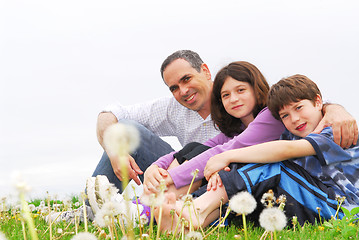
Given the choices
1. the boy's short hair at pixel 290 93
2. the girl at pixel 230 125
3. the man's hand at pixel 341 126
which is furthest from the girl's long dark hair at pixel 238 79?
the man's hand at pixel 341 126

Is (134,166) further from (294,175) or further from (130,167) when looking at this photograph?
(294,175)

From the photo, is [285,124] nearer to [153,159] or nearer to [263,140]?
[263,140]

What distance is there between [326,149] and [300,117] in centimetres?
44

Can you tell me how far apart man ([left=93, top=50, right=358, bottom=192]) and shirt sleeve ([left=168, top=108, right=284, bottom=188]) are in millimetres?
1267

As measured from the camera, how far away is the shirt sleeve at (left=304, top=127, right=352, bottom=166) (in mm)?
3084

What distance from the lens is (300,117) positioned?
346cm

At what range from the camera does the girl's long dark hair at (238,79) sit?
4.03m

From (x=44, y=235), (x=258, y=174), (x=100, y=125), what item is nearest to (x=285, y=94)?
(x=258, y=174)

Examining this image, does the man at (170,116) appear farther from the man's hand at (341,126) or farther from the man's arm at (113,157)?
the man's hand at (341,126)

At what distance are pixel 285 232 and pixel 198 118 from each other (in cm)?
270

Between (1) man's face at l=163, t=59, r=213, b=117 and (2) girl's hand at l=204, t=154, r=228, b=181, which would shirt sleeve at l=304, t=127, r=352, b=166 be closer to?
(2) girl's hand at l=204, t=154, r=228, b=181

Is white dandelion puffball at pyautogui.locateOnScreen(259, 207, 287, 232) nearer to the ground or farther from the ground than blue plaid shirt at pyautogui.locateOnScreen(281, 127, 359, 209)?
farther from the ground

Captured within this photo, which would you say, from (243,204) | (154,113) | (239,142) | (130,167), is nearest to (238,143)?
(239,142)

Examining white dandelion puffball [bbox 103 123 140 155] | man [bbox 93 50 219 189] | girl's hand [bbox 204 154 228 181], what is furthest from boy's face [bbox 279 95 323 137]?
white dandelion puffball [bbox 103 123 140 155]
